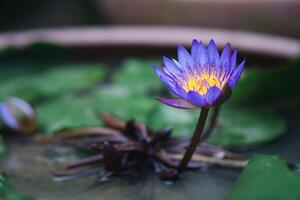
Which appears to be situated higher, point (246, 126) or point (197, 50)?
point (197, 50)

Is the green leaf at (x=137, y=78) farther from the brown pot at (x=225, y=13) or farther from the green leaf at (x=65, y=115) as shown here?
the brown pot at (x=225, y=13)

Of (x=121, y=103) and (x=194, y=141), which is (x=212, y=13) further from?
(x=194, y=141)

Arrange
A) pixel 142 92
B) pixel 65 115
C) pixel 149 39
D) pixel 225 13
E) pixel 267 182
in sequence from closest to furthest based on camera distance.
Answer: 1. pixel 267 182
2. pixel 65 115
3. pixel 142 92
4. pixel 149 39
5. pixel 225 13

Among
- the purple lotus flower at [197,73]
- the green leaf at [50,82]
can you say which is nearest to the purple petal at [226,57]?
the purple lotus flower at [197,73]

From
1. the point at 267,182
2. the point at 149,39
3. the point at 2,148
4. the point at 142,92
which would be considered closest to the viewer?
the point at 267,182

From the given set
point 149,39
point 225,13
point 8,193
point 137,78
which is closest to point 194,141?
point 8,193

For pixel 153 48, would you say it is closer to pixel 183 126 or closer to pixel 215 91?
pixel 183 126
